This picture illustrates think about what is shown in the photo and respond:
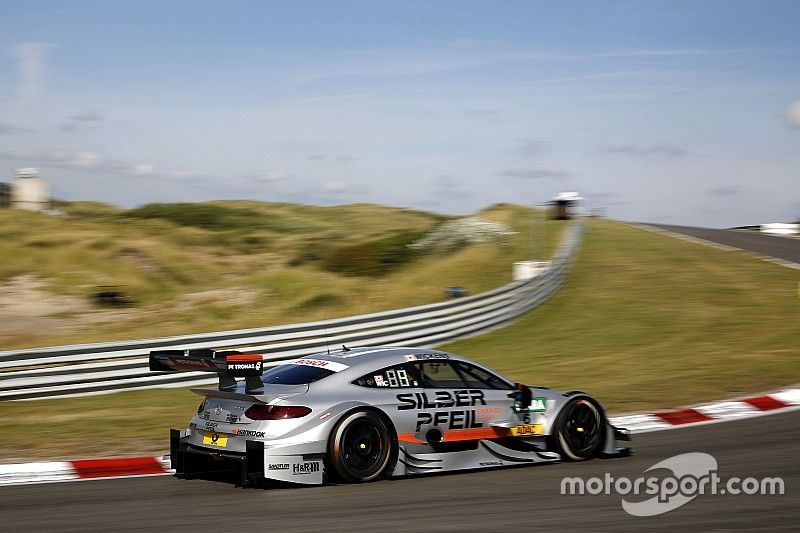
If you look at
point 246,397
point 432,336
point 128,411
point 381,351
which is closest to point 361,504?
point 246,397

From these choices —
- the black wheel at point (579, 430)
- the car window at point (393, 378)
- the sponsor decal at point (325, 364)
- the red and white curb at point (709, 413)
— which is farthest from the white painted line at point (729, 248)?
the sponsor decal at point (325, 364)

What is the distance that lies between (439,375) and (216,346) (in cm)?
776

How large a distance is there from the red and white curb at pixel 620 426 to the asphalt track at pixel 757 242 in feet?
78.9

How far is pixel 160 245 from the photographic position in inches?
1991

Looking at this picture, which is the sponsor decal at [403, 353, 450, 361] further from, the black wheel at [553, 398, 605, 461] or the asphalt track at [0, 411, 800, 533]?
the black wheel at [553, 398, 605, 461]

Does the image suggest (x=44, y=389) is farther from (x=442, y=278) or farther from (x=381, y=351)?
(x=442, y=278)

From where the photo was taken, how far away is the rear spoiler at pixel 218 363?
26.4 feet

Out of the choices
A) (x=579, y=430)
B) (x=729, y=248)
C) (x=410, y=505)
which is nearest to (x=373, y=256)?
(x=729, y=248)

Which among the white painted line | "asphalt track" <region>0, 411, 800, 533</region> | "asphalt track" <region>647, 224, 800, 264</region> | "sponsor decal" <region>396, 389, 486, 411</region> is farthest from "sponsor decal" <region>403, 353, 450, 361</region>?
"asphalt track" <region>647, 224, 800, 264</region>

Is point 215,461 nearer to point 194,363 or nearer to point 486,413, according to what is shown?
point 194,363

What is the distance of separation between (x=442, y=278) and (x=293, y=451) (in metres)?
24.5

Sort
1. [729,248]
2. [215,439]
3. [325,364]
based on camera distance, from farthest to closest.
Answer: [729,248]
[325,364]
[215,439]

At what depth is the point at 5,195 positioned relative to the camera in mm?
65000

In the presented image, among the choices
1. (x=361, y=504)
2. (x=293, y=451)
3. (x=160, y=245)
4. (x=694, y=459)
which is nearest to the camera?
(x=361, y=504)
